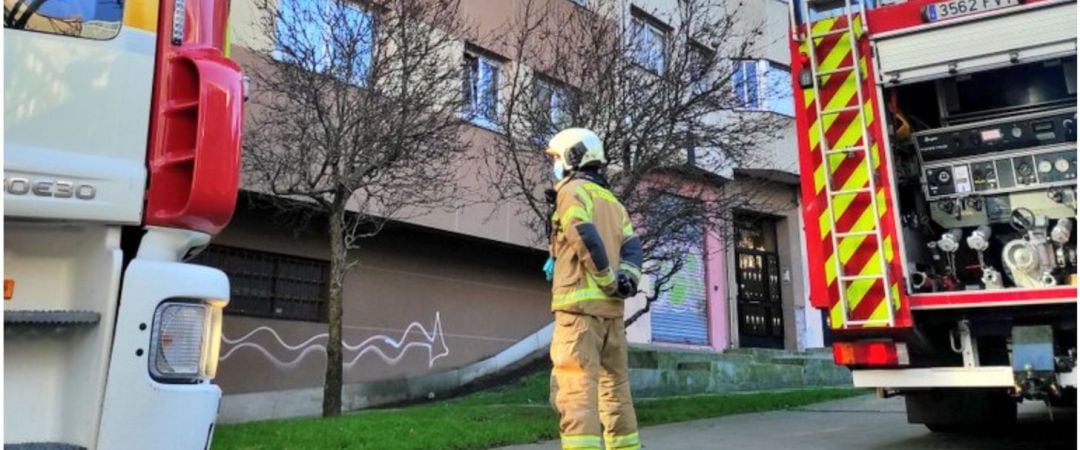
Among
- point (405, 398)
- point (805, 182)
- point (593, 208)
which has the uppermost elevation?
point (805, 182)

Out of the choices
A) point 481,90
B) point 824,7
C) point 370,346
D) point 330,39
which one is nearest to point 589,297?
point 824,7

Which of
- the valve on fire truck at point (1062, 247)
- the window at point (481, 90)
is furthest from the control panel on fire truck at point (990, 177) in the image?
the window at point (481, 90)

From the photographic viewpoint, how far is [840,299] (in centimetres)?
566

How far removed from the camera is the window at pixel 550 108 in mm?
8383

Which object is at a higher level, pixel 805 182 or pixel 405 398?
pixel 805 182

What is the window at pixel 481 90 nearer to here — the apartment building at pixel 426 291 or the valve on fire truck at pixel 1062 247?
the apartment building at pixel 426 291

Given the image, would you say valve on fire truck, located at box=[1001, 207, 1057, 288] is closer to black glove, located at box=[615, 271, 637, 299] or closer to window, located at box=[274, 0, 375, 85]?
black glove, located at box=[615, 271, 637, 299]

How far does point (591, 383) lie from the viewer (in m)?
4.14

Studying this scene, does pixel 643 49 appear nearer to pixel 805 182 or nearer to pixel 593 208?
pixel 805 182

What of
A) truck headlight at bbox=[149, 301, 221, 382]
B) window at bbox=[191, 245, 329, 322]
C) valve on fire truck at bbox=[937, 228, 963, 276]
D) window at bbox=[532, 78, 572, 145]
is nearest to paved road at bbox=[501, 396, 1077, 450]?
valve on fire truck at bbox=[937, 228, 963, 276]

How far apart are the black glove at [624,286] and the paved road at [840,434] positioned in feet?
8.67

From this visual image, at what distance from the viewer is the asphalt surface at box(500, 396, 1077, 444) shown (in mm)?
6629

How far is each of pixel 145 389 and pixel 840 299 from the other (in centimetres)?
443

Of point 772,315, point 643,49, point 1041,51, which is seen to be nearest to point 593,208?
point 1041,51
